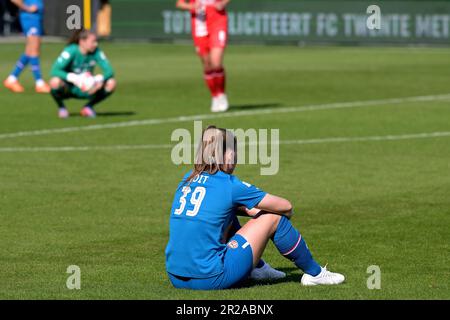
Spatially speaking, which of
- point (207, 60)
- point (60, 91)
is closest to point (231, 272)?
point (60, 91)

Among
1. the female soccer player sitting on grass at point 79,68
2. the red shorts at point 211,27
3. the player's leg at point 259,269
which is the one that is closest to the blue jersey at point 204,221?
the player's leg at point 259,269

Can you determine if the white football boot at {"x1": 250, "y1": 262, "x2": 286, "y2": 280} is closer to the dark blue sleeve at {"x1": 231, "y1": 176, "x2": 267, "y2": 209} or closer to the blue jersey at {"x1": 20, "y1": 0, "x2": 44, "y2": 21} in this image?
the dark blue sleeve at {"x1": 231, "y1": 176, "x2": 267, "y2": 209}

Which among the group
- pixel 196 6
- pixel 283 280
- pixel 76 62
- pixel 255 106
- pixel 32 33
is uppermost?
pixel 196 6

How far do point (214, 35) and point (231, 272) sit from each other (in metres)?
13.8

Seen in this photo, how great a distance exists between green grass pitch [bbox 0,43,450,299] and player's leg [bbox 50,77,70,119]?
0.21m

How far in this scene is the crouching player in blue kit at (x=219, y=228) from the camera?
30.6 ft

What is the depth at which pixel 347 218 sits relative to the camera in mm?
12867

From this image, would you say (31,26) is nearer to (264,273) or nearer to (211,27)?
(211,27)

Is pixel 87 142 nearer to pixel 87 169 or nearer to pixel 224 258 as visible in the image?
pixel 87 169

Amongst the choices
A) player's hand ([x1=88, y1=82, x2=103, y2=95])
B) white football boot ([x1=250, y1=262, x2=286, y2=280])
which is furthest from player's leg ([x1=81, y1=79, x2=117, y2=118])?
white football boot ([x1=250, y1=262, x2=286, y2=280])

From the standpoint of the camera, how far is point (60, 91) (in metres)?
21.7

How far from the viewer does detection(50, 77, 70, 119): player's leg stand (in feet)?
70.6
